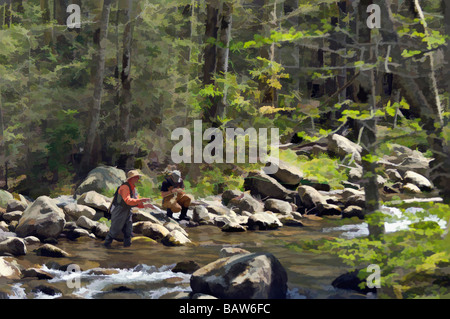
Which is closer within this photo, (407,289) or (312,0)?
(407,289)

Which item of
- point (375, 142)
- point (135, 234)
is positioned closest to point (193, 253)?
point (135, 234)

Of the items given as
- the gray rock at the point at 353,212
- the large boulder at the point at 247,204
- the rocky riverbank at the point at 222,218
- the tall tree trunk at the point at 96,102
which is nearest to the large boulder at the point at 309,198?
the rocky riverbank at the point at 222,218

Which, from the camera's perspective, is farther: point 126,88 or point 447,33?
point 126,88

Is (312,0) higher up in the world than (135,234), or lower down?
higher up

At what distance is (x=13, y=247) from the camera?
11.2 metres

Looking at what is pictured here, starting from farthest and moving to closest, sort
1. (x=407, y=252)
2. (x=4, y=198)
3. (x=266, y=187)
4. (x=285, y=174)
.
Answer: (x=285, y=174) → (x=266, y=187) → (x=4, y=198) → (x=407, y=252)

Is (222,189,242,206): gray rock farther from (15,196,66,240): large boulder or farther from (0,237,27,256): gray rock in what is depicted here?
(0,237,27,256): gray rock

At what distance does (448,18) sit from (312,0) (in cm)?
268

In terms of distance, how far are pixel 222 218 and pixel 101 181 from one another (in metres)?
5.08

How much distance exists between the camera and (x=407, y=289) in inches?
276

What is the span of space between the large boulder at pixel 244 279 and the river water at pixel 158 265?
0.43 m

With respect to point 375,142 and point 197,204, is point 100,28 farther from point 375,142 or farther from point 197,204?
point 375,142

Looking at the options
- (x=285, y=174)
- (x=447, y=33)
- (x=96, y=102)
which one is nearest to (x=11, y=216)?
(x=96, y=102)

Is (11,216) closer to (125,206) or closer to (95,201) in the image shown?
(95,201)
